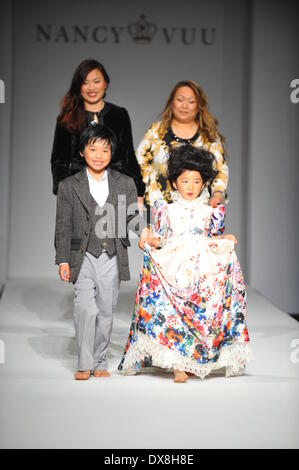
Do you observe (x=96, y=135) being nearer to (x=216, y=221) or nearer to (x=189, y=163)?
(x=189, y=163)

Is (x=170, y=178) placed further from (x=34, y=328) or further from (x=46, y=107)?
(x=46, y=107)

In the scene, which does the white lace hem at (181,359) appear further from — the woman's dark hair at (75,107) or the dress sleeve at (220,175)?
the woman's dark hair at (75,107)

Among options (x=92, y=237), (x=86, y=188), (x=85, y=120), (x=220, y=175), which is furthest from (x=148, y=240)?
(x=85, y=120)

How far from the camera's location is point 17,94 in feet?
27.8

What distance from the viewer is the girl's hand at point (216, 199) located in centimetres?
540

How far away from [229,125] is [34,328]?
318 centimetres

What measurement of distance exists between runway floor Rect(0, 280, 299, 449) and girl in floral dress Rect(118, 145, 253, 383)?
0.12m

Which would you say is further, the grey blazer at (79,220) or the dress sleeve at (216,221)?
the dress sleeve at (216,221)

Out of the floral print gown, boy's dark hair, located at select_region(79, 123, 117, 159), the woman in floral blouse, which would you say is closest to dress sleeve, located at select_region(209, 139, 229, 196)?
the woman in floral blouse

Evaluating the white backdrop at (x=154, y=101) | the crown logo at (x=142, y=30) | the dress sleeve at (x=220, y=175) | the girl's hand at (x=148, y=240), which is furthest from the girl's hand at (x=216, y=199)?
the crown logo at (x=142, y=30)

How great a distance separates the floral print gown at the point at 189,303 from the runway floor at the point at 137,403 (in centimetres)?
11

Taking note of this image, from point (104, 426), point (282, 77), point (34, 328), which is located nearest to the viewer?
point (104, 426)

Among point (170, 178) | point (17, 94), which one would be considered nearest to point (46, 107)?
point (17, 94)

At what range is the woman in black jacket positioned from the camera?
5.62m
